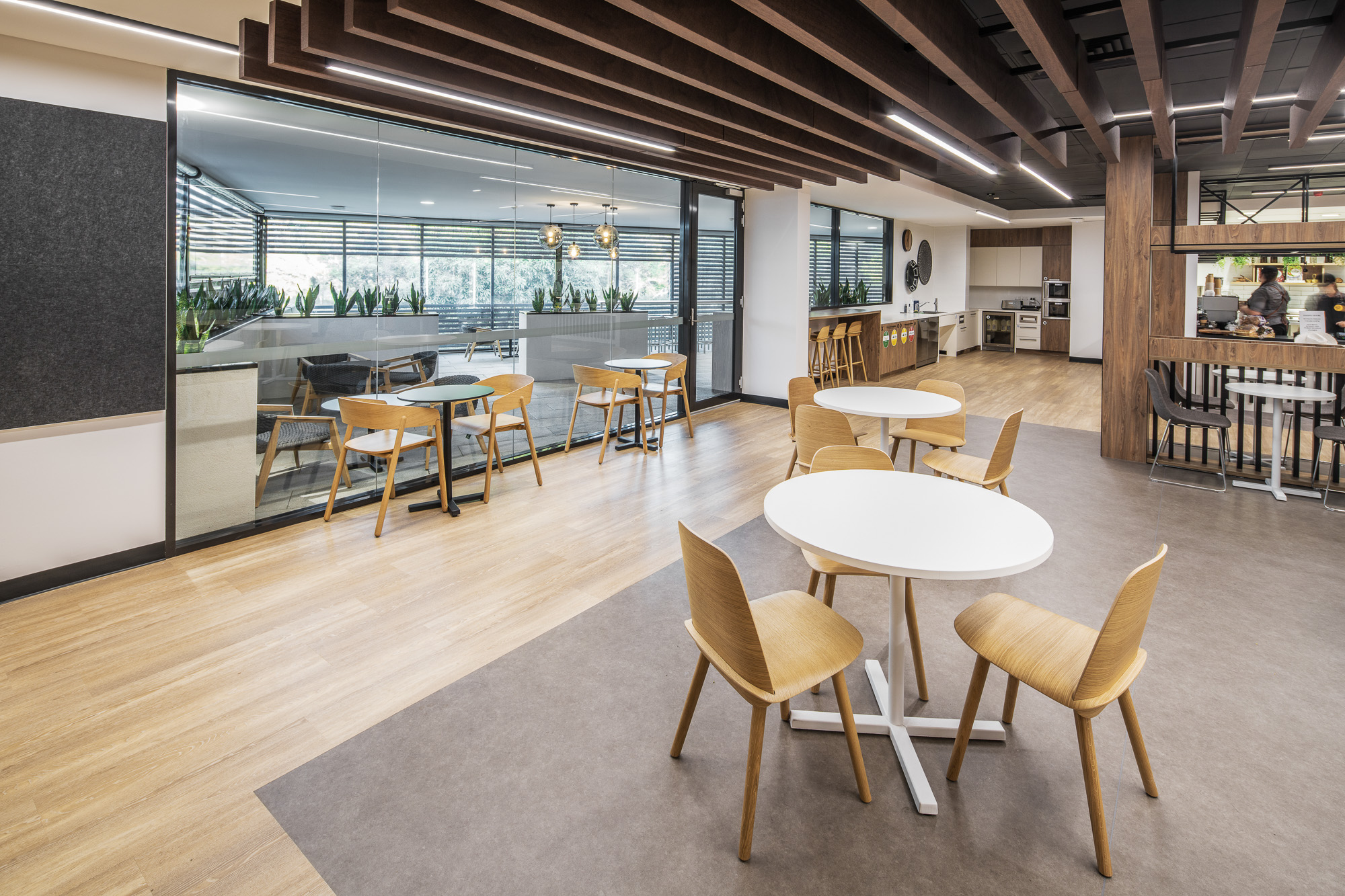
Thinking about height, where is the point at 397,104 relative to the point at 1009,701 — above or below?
above

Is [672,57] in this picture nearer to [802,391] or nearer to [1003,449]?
[802,391]

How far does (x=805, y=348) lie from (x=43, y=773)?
8.05 m

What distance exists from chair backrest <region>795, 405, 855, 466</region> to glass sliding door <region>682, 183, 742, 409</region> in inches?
167

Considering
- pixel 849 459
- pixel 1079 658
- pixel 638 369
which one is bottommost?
pixel 1079 658

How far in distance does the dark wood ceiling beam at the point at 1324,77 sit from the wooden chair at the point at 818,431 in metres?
3.09

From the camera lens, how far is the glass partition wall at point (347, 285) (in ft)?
13.3

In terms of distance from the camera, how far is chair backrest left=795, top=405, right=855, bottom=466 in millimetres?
3963

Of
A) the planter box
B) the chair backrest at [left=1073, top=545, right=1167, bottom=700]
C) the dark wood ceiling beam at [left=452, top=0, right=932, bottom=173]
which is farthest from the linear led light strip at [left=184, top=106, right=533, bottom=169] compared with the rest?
the chair backrest at [left=1073, top=545, right=1167, bottom=700]

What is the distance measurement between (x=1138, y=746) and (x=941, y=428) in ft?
10.3

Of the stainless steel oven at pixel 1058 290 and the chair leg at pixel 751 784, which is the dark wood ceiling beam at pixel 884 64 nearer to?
the chair leg at pixel 751 784

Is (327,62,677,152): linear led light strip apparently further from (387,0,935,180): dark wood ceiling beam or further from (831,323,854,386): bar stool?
(831,323,854,386): bar stool

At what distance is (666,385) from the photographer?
21.7ft

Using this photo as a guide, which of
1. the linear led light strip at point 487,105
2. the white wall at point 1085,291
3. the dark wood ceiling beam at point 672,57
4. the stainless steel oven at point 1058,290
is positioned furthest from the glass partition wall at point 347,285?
the stainless steel oven at point 1058,290

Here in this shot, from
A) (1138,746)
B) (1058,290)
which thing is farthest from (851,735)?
(1058,290)
